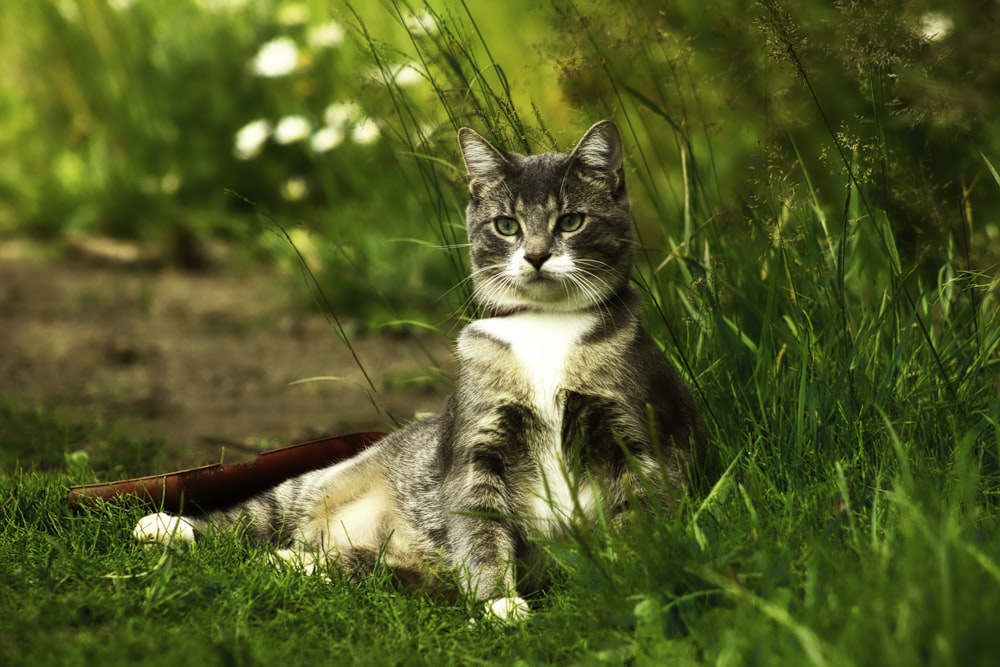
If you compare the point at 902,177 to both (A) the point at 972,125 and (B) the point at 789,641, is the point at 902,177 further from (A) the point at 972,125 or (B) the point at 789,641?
(B) the point at 789,641

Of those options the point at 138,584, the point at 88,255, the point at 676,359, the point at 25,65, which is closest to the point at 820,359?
the point at 676,359

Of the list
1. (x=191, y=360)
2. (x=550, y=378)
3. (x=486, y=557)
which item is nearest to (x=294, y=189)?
(x=191, y=360)

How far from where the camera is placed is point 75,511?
3016 mm

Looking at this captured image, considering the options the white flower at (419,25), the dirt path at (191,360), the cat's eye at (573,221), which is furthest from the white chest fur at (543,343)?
the dirt path at (191,360)

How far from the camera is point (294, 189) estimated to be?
646cm

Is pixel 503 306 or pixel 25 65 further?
pixel 25 65

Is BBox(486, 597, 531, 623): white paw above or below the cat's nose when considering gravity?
below

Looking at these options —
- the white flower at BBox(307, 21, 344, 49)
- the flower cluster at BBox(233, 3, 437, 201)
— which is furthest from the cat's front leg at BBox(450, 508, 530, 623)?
the white flower at BBox(307, 21, 344, 49)

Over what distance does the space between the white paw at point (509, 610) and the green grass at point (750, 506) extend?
0.12 feet

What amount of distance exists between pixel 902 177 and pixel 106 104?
573cm

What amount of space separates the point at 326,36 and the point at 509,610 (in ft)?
15.4

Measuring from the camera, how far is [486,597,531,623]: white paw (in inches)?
99.2

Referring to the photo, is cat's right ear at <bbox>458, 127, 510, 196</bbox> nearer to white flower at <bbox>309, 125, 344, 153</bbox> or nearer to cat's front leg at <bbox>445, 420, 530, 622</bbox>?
cat's front leg at <bbox>445, 420, 530, 622</bbox>

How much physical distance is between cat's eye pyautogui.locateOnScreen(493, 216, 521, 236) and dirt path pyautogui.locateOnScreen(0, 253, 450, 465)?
946mm
